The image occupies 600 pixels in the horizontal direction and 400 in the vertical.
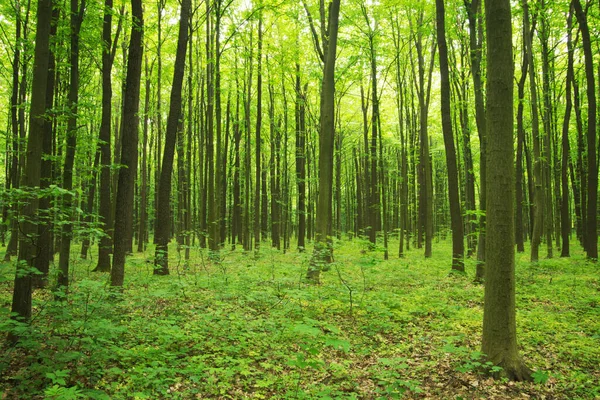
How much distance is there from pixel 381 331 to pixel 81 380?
487 cm

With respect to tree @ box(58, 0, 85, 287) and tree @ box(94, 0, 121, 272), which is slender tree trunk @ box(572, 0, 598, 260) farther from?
tree @ box(58, 0, 85, 287)

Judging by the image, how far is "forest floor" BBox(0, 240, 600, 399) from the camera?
432 cm

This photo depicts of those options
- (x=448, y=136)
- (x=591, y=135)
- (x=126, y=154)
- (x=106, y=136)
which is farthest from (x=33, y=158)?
(x=591, y=135)

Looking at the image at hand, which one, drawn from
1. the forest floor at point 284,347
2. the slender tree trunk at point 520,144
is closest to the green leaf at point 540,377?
the forest floor at point 284,347

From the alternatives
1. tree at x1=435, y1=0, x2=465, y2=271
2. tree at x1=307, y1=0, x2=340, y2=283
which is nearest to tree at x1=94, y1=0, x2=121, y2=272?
tree at x1=307, y1=0, x2=340, y2=283

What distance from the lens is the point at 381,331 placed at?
21.8ft

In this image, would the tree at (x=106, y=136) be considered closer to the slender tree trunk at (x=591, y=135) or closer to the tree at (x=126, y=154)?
the tree at (x=126, y=154)

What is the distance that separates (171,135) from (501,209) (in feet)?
30.7

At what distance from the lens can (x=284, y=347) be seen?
18.6 ft

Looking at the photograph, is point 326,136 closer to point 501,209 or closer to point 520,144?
point 501,209

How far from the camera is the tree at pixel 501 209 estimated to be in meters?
4.59

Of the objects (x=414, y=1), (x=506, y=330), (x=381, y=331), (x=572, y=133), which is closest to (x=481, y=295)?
(x=381, y=331)

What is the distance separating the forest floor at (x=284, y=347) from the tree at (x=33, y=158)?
29 cm

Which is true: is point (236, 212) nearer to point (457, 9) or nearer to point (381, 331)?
point (457, 9)
